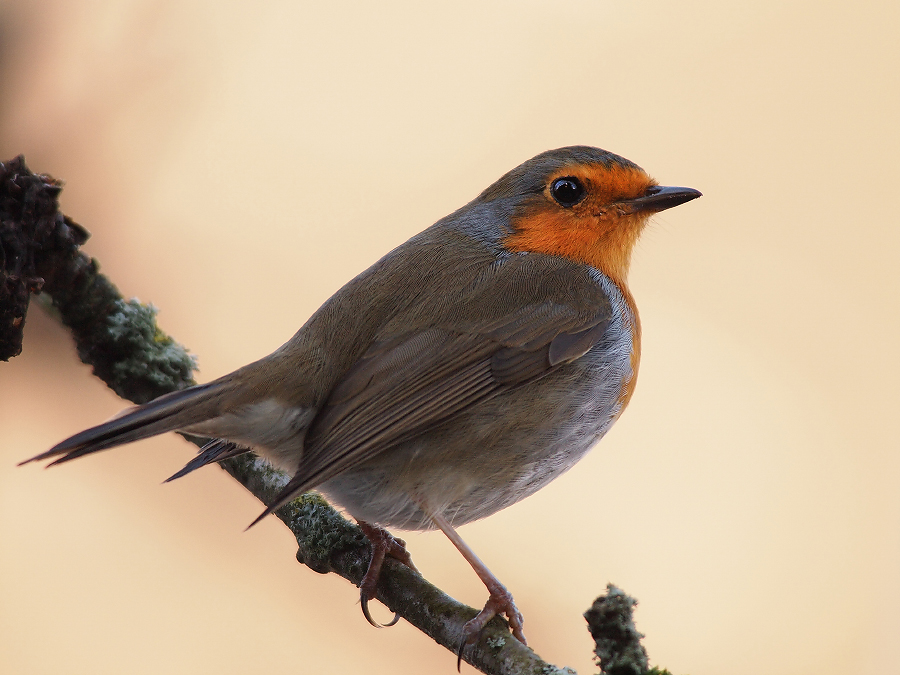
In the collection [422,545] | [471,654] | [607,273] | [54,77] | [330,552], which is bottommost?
[471,654]

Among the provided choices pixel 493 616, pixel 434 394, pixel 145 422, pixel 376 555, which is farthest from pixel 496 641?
pixel 145 422

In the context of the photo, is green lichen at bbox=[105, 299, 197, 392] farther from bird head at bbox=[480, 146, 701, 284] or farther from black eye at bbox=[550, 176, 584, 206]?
black eye at bbox=[550, 176, 584, 206]

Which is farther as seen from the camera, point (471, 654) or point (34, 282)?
point (34, 282)

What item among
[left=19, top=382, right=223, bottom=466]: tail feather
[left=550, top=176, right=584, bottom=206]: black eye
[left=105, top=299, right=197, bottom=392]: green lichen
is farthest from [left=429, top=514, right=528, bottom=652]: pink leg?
[left=550, top=176, right=584, bottom=206]: black eye

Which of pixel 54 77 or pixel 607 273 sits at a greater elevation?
pixel 54 77

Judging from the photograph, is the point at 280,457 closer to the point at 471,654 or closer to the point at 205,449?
the point at 205,449

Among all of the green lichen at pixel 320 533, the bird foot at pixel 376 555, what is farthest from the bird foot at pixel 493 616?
the green lichen at pixel 320 533

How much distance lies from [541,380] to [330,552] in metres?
0.86

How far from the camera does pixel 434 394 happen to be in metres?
2.68

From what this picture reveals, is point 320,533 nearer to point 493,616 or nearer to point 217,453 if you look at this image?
point 217,453

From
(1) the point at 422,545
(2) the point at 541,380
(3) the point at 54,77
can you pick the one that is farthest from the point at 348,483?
(3) the point at 54,77

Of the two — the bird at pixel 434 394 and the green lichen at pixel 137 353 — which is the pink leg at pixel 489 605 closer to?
the bird at pixel 434 394

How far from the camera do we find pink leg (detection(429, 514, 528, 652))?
226 centimetres

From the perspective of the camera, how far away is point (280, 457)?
2.72 m
